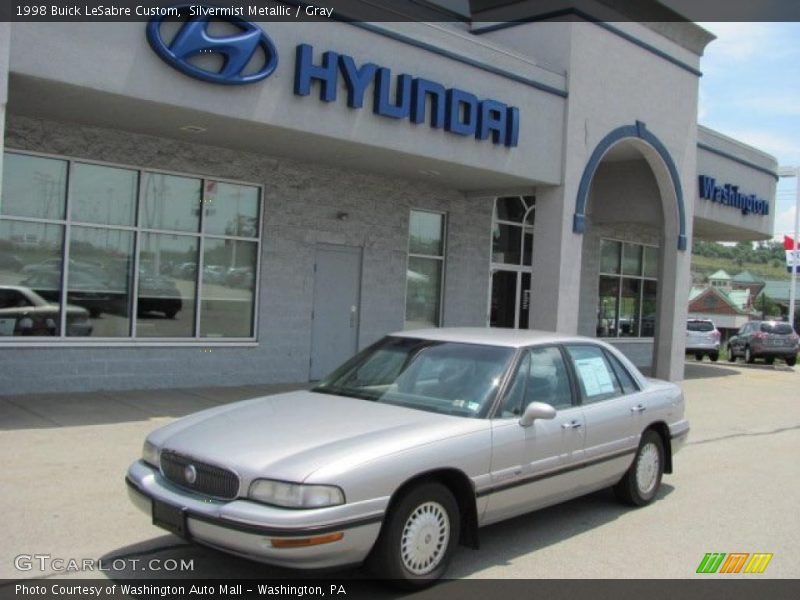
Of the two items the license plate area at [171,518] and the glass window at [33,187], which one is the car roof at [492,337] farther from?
the glass window at [33,187]

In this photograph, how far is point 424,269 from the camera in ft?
49.5

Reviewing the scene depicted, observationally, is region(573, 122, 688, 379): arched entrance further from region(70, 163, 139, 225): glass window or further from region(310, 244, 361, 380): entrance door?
region(70, 163, 139, 225): glass window

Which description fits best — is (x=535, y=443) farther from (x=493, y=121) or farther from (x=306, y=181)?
(x=306, y=181)

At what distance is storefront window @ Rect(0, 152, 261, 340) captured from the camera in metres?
10.1

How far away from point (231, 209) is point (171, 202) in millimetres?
989

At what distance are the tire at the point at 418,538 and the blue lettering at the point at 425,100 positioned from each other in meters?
7.40

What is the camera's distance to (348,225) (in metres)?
13.6

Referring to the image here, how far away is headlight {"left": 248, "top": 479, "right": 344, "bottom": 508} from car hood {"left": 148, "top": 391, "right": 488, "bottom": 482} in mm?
45

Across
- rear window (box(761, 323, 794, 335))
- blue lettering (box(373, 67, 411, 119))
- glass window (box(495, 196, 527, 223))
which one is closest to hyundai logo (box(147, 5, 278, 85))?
blue lettering (box(373, 67, 411, 119))

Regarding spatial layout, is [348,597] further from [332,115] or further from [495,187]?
[495,187]

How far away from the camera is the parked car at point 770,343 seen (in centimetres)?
2684

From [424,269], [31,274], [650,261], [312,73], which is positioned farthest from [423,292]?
[650,261]

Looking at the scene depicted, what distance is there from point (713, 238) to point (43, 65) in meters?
19.7

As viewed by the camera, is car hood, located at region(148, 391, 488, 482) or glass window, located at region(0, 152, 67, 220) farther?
glass window, located at region(0, 152, 67, 220)
